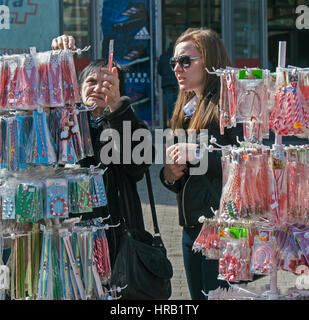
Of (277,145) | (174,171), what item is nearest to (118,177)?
(174,171)

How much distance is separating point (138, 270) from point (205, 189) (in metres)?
0.63

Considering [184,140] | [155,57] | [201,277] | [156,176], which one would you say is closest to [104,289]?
[201,277]

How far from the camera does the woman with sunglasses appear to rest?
3496 millimetres

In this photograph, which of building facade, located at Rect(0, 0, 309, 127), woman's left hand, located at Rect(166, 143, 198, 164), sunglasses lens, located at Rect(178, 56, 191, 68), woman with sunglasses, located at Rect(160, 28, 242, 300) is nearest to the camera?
woman's left hand, located at Rect(166, 143, 198, 164)

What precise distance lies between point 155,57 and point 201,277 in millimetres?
8403

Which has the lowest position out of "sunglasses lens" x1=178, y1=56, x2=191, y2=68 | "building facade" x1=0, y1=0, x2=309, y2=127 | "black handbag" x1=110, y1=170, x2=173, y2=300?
"black handbag" x1=110, y1=170, x2=173, y2=300

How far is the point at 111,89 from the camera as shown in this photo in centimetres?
343

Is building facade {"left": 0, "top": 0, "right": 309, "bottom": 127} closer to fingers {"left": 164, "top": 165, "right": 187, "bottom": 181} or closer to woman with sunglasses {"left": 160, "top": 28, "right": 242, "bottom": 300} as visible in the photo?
woman with sunglasses {"left": 160, "top": 28, "right": 242, "bottom": 300}

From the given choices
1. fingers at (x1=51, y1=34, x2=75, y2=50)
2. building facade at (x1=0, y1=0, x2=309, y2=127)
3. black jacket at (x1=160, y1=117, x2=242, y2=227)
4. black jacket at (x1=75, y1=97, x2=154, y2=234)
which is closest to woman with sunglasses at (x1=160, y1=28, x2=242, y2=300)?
black jacket at (x1=160, y1=117, x2=242, y2=227)

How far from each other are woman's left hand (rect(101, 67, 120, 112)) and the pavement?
1253mm

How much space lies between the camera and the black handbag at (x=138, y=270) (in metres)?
3.33

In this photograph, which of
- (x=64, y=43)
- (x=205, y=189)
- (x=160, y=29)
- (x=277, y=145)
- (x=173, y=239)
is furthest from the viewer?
(x=160, y=29)

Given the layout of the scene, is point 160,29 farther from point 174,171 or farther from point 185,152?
point 185,152
